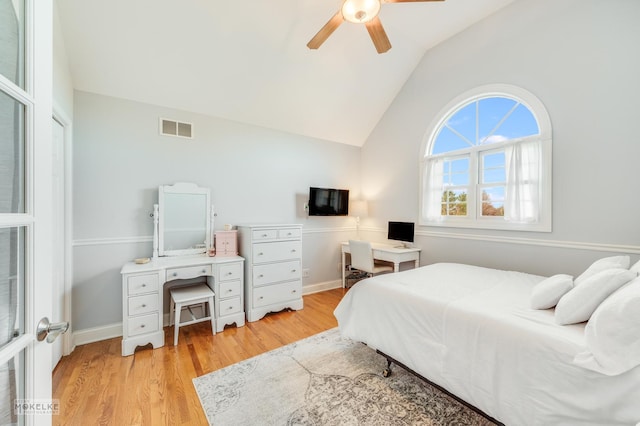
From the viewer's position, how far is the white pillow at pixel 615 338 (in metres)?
1.04

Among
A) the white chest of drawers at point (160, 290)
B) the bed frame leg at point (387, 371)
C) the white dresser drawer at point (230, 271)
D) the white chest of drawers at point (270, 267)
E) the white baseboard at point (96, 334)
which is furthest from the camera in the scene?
the white chest of drawers at point (270, 267)

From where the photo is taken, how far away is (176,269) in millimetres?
2561

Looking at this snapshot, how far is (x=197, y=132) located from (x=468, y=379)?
3393 mm

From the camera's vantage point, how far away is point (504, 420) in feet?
4.29

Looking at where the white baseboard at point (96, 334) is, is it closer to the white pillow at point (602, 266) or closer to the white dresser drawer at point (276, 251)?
the white dresser drawer at point (276, 251)

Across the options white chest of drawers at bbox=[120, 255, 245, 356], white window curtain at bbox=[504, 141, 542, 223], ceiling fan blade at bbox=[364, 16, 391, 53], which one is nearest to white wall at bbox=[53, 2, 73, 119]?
white chest of drawers at bbox=[120, 255, 245, 356]

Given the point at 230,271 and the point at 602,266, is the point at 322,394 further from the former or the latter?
the point at 602,266

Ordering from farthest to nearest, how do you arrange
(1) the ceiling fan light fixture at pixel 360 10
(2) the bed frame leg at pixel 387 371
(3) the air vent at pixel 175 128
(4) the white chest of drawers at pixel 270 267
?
(4) the white chest of drawers at pixel 270 267 → (3) the air vent at pixel 175 128 → (2) the bed frame leg at pixel 387 371 → (1) the ceiling fan light fixture at pixel 360 10

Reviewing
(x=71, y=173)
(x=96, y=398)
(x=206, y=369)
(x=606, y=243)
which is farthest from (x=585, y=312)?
(x=71, y=173)

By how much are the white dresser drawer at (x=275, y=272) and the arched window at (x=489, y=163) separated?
1.90 metres

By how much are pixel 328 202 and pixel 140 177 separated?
95.8 inches

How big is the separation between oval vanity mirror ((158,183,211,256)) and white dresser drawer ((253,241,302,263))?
2.03 ft

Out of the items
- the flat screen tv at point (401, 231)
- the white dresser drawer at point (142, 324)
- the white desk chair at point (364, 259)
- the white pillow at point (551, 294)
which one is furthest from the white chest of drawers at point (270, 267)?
the white pillow at point (551, 294)

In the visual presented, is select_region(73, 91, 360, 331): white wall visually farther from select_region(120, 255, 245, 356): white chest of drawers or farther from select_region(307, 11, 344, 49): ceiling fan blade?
select_region(307, 11, 344, 49): ceiling fan blade
